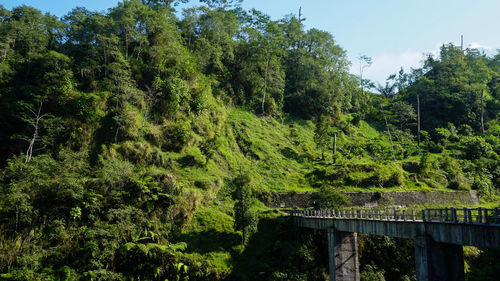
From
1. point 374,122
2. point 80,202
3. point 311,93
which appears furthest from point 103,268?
point 374,122

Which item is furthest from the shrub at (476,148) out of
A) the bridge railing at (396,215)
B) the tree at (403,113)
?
the bridge railing at (396,215)

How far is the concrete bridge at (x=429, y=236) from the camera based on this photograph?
54.5ft

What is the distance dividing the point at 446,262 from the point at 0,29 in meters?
56.2

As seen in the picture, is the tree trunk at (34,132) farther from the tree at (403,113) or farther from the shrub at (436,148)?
the tree at (403,113)

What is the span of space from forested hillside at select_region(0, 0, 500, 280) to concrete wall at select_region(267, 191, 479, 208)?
5.03 ft

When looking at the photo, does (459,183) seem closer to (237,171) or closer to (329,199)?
(329,199)

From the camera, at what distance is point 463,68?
80875 mm

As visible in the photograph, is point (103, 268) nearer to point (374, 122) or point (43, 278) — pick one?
point (43, 278)

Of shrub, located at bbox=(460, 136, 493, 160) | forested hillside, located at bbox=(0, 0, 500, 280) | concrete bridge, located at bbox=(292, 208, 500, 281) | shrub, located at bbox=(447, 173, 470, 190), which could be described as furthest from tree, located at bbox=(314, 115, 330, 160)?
shrub, located at bbox=(460, 136, 493, 160)

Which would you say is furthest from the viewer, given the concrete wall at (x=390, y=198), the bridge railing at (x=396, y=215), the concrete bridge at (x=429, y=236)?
the concrete wall at (x=390, y=198)

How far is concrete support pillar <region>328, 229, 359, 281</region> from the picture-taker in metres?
26.8

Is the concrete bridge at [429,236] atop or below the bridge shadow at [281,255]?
atop

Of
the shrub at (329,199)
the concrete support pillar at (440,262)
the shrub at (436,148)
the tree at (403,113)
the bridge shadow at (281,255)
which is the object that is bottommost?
the bridge shadow at (281,255)

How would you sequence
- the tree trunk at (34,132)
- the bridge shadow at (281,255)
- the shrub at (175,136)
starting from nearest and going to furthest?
the bridge shadow at (281,255)
the tree trunk at (34,132)
the shrub at (175,136)
